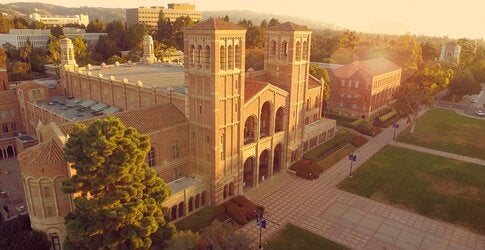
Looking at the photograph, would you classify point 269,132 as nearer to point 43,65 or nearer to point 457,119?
point 457,119

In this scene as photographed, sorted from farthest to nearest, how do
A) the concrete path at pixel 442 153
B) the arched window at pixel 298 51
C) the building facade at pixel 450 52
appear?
1. the building facade at pixel 450 52
2. the concrete path at pixel 442 153
3. the arched window at pixel 298 51

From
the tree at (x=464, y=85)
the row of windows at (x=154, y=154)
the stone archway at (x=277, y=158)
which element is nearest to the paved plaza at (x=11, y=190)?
the row of windows at (x=154, y=154)

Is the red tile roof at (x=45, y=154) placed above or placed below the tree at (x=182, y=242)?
above

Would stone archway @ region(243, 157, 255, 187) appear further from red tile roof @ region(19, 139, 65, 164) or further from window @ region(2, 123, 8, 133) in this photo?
window @ region(2, 123, 8, 133)

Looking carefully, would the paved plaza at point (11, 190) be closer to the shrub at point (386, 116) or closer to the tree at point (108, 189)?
the tree at point (108, 189)

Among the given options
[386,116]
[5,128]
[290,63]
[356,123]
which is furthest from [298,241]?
[5,128]

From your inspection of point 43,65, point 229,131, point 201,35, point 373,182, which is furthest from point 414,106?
point 43,65
